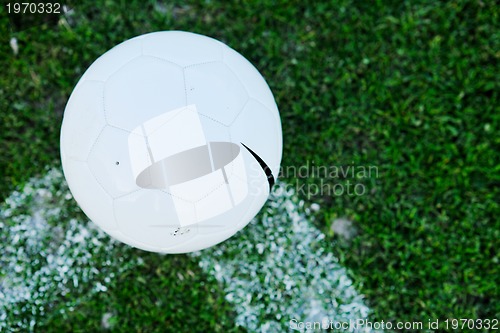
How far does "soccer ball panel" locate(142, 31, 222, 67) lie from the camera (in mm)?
2380

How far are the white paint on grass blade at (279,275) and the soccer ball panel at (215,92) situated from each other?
43.4 inches

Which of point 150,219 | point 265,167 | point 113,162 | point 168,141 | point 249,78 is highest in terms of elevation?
point 249,78

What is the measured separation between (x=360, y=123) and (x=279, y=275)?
1150mm

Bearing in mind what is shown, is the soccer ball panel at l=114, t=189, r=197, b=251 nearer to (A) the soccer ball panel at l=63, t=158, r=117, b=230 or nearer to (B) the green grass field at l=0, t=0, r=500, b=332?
(A) the soccer ball panel at l=63, t=158, r=117, b=230

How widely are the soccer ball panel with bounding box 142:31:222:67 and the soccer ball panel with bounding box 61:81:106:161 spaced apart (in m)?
0.32

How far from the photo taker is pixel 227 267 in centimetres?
328

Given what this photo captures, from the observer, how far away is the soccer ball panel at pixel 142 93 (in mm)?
2244

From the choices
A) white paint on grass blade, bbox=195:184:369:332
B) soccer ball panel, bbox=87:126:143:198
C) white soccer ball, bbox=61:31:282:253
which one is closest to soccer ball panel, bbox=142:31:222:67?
white soccer ball, bbox=61:31:282:253

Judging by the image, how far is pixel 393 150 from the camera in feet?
11.2

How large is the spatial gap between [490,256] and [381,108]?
121 cm

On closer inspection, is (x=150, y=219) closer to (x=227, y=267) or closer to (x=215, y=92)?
(x=215, y=92)

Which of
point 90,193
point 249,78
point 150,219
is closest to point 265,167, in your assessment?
point 249,78

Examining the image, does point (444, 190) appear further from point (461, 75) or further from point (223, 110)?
point (223, 110)

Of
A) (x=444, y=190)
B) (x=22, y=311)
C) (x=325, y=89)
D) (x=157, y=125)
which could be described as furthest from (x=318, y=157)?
(x=22, y=311)
